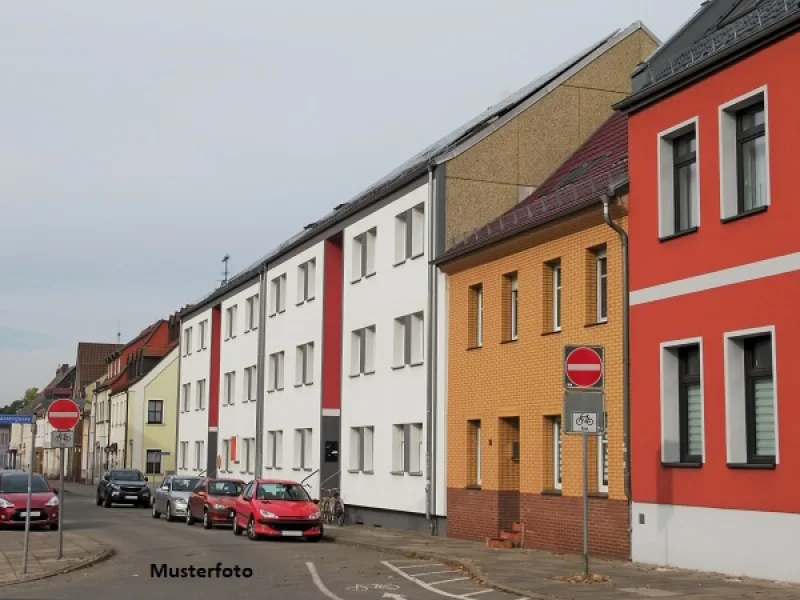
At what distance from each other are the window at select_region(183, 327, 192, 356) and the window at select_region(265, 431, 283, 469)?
19999mm

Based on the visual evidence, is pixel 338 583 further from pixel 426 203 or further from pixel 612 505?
pixel 426 203

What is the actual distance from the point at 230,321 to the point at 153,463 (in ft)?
75.9

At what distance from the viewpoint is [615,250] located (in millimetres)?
22109

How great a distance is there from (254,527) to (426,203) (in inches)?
375

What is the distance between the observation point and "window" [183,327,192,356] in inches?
2630

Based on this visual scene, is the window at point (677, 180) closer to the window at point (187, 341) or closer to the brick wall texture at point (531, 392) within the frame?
the brick wall texture at point (531, 392)

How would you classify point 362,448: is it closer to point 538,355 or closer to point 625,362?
point 538,355

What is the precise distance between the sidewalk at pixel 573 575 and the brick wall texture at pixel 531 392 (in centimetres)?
106

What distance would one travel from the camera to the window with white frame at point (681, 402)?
19.3m

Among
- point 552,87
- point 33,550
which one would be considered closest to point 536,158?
point 552,87

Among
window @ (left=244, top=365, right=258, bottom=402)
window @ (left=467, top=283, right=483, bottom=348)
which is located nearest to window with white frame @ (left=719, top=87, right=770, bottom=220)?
window @ (left=467, top=283, right=483, bottom=348)

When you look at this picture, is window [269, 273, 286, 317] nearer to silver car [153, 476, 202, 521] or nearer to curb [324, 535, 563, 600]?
silver car [153, 476, 202, 521]

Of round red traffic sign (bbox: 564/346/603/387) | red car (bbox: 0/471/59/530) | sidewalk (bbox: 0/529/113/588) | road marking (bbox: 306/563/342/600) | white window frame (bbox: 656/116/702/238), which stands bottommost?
sidewalk (bbox: 0/529/113/588)

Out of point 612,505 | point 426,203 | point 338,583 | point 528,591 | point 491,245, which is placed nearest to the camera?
point 528,591
